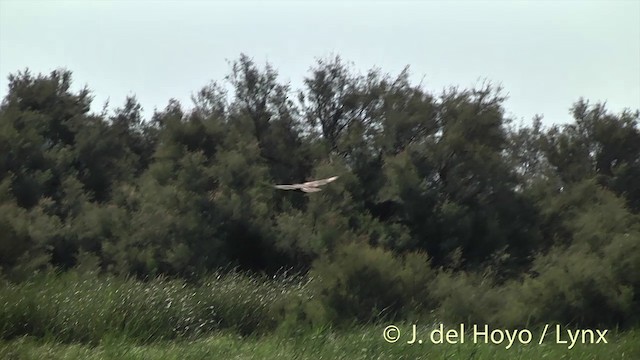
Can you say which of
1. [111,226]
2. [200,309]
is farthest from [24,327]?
[111,226]

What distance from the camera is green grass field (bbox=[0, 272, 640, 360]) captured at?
11578 millimetres

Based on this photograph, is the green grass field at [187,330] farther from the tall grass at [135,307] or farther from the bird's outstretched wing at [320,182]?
the bird's outstretched wing at [320,182]

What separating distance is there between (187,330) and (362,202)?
7.39 m

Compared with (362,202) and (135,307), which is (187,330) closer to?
(135,307)

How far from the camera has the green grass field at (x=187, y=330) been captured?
11.6 meters

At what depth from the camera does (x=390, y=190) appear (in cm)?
1973

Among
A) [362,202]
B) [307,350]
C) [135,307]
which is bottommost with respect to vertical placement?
[307,350]

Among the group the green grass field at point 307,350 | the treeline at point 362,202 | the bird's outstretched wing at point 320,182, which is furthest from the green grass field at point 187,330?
the bird's outstretched wing at point 320,182

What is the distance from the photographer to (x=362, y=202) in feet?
65.8

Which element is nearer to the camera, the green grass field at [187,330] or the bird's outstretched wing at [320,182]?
the green grass field at [187,330]

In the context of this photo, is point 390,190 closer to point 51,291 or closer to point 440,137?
point 440,137

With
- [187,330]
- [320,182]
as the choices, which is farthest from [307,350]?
[320,182]

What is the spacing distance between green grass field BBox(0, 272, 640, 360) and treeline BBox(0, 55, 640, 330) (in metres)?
1.47

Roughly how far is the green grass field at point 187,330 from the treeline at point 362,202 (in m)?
1.47
